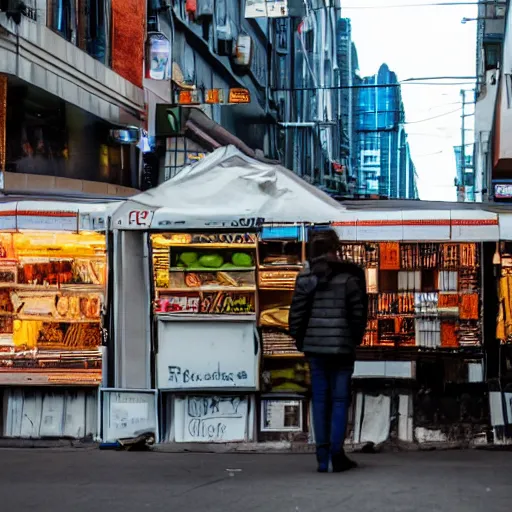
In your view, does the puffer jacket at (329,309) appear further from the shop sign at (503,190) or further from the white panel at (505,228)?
the shop sign at (503,190)

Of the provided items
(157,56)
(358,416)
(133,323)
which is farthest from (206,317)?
(157,56)

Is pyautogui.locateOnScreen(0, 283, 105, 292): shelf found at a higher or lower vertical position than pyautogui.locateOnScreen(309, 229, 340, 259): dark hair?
lower

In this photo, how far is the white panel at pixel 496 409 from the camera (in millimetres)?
9703

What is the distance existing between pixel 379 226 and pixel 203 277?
5.49 feet

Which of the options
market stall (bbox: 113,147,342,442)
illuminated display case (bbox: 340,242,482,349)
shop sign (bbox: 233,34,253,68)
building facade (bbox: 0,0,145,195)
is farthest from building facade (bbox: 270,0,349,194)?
market stall (bbox: 113,147,342,442)

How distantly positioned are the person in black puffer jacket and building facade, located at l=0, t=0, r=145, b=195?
830 cm

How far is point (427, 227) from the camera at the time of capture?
31.9 feet

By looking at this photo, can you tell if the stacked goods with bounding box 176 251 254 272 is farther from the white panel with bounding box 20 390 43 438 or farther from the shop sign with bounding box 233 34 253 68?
the shop sign with bounding box 233 34 253 68

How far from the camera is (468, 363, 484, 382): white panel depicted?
987cm

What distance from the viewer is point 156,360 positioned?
983 cm

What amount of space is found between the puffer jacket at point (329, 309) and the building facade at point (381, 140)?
304 feet

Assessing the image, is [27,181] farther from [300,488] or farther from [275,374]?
[300,488]

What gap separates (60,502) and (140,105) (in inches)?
621

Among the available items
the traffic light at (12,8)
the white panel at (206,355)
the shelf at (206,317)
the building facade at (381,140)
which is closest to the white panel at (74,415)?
the white panel at (206,355)
